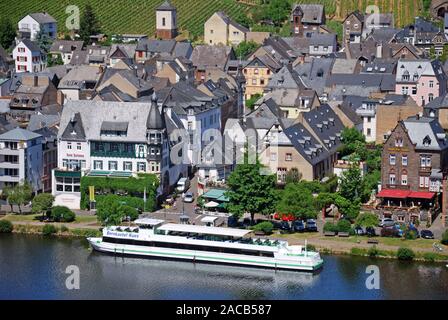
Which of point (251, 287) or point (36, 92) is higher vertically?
point (36, 92)

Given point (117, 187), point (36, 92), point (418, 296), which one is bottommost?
point (418, 296)

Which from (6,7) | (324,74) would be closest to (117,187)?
(324,74)

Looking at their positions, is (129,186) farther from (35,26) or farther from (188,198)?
(35,26)

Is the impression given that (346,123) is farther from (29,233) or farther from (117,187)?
(29,233)

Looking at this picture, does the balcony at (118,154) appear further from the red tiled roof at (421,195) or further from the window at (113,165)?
the red tiled roof at (421,195)

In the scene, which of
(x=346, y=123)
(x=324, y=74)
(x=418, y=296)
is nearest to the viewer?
(x=418, y=296)

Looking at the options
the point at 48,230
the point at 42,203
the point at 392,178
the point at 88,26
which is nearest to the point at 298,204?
the point at 392,178

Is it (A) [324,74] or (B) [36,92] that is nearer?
(B) [36,92]
